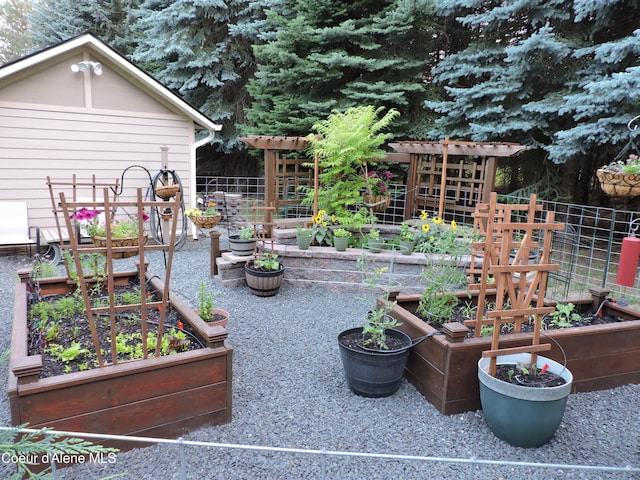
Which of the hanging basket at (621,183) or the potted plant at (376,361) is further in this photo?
the hanging basket at (621,183)

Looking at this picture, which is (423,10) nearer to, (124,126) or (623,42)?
(623,42)

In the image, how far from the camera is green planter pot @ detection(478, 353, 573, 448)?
2494 millimetres

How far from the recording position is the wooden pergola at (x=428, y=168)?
6.04 metres

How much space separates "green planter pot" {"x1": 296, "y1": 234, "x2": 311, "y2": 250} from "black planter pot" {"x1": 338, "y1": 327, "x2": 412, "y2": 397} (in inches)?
109

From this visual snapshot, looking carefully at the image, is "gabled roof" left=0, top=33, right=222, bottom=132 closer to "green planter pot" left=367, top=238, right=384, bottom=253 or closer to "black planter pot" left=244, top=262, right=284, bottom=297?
"black planter pot" left=244, top=262, right=284, bottom=297

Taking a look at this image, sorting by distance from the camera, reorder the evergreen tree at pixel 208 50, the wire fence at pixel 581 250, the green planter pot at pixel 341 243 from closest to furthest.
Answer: the wire fence at pixel 581 250 → the green planter pot at pixel 341 243 → the evergreen tree at pixel 208 50

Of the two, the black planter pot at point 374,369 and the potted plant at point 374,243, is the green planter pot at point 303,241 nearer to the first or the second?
the potted plant at point 374,243

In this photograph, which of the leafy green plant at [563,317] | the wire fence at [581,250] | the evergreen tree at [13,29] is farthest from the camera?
the evergreen tree at [13,29]

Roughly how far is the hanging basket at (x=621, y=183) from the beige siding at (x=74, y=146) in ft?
22.3

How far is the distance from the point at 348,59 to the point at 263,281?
5.42 metres

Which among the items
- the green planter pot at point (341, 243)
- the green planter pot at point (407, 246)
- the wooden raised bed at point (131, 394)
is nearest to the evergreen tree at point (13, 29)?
the green planter pot at point (341, 243)

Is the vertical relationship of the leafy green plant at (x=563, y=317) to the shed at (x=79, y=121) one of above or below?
below

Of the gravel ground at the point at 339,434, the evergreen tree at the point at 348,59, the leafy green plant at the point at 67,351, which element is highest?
the evergreen tree at the point at 348,59

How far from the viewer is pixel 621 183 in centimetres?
337
